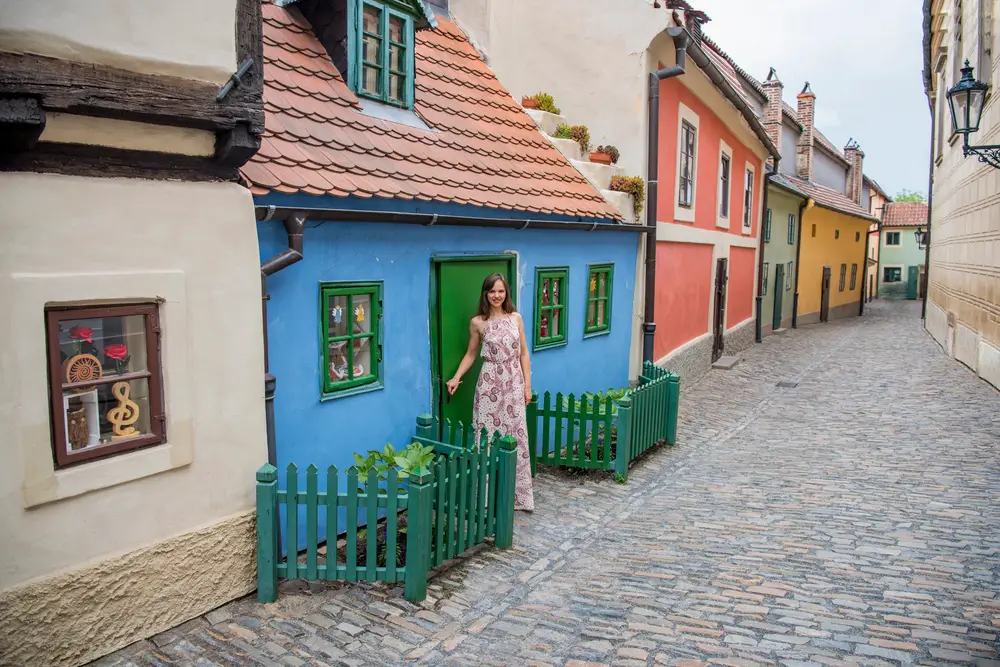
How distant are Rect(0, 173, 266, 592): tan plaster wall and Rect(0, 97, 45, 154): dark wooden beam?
6.0 inches

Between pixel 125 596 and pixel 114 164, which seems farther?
pixel 125 596

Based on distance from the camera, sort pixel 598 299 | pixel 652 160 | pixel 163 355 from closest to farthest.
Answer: pixel 163 355, pixel 598 299, pixel 652 160

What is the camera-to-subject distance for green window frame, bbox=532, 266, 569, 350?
809cm

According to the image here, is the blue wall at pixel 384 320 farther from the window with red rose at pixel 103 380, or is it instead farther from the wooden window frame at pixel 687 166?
the wooden window frame at pixel 687 166

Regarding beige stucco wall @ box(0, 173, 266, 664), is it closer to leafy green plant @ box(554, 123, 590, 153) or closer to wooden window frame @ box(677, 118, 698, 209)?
leafy green plant @ box(554, 123, 590, 153)

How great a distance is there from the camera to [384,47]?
676 centimetres

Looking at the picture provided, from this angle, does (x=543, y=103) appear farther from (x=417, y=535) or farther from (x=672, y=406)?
(x=417, y=535)

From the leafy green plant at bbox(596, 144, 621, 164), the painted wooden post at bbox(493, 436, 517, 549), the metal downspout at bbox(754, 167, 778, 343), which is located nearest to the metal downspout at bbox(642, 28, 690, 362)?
the leafy green plant at bbox(596, 144, 621, 164)

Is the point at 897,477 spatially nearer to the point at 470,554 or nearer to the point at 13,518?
the point at 470,554

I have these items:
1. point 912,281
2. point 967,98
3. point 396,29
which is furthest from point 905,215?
point 396,29

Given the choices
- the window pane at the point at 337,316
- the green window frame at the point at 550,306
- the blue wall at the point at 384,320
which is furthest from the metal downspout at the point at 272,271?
the green window frame at the point at 550,306

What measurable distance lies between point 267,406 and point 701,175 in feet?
34.2

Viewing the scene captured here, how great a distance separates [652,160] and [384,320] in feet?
19.4

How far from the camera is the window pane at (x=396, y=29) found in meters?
6.88
